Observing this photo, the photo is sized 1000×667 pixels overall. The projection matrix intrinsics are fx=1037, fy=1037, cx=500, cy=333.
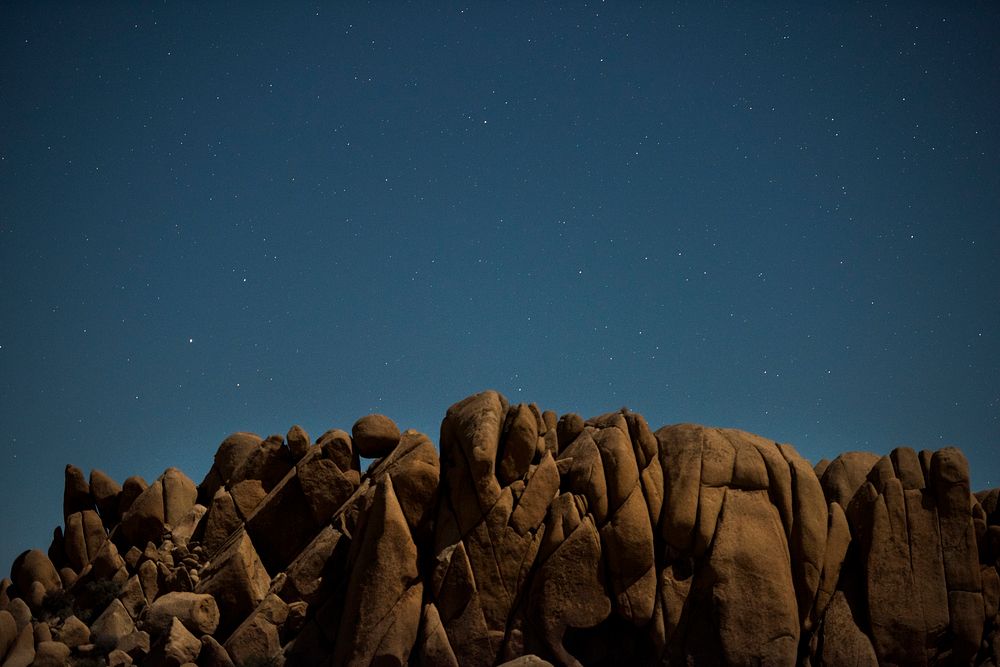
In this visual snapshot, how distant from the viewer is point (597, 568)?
38.8m

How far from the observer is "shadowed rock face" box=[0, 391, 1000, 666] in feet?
126

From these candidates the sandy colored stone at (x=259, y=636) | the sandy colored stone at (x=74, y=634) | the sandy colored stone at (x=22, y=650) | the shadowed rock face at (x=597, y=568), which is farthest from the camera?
the sandy colored stone at (x=74, y=634)

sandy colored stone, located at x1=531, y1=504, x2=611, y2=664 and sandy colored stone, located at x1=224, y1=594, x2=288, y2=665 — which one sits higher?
sandy colored stone, located at x1=531, y1=504, x2=611, y2=664

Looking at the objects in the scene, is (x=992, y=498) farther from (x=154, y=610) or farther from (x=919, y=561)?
(x=154, y=610)

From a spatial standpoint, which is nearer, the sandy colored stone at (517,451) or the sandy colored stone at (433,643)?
the sandy colored stone at (433,643)

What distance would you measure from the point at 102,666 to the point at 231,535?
774 centimetres

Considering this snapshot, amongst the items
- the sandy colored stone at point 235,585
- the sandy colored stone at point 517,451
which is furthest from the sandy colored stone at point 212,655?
the sandy colored stone at point 517,451

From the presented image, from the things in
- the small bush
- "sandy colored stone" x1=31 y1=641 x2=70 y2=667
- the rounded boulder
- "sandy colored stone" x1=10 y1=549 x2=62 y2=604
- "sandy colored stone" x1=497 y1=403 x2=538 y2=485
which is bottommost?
"sandy colored stone" x1=31 y1=641 x2=70 y2=667

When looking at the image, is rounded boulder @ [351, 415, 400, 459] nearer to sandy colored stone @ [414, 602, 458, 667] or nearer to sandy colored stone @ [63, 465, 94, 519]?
sandy colored stone @ [414, 602, 458, 667]

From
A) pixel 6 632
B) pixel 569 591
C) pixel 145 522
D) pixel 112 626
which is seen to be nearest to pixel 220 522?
pixel 145 522

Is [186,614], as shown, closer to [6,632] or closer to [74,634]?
[74,634]

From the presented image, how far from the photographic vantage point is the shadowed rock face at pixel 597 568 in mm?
38344

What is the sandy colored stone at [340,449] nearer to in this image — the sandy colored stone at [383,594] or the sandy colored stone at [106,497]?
the sandy colored stone at [383,594]

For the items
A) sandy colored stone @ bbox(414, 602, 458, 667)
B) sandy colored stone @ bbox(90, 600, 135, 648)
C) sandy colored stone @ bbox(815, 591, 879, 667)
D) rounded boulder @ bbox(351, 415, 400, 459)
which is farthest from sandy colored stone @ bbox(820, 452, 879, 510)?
sandy colored stone @ bbox(90, 600, 135, 648)
